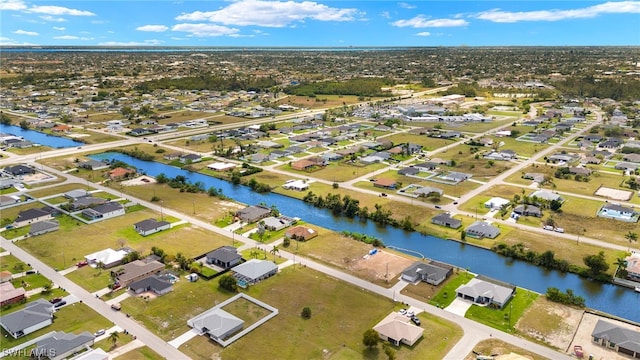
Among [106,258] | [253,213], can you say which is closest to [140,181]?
[253,213]

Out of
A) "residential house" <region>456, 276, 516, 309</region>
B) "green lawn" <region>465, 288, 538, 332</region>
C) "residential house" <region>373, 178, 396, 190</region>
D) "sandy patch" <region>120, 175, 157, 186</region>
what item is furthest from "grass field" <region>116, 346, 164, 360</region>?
"residential house" <region>373, 178, 396, 190</region>

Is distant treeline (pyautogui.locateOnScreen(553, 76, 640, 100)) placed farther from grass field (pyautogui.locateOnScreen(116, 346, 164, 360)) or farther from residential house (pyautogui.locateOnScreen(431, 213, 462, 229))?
grass field (pyautogui.locateOnScreen(116, 346, 164, 360))

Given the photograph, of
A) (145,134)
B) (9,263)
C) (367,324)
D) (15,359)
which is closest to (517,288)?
(367,324)

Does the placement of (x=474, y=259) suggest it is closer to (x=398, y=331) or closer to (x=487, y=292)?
(x=487, y=292)

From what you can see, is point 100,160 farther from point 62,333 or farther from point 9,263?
point 62,333

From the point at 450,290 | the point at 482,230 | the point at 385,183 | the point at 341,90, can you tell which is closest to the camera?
the point at 450,290

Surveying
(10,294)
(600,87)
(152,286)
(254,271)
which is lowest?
(152,286)
